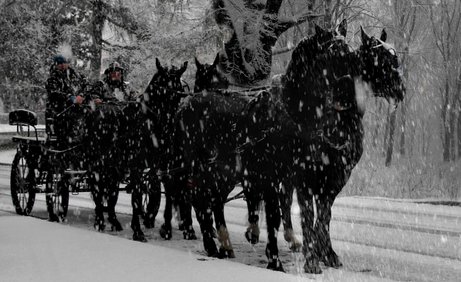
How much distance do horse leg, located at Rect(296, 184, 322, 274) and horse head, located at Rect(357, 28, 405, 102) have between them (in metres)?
1.28

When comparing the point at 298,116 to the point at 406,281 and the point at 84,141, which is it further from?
the point at 84,141

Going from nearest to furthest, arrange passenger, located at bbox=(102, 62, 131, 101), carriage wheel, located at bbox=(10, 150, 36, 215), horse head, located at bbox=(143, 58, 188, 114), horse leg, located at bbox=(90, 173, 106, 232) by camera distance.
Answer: horse head, located at bbox=(143, 58, 188, 114) → horse leg, located at bbox=(90, 173, 106, 232) → passenger, located at bbox=(102, 62, 131, 101) → carriage wheel, located at bbox=(10, 150, 36, 215)

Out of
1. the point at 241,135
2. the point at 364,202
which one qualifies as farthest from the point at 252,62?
the point at 241,135

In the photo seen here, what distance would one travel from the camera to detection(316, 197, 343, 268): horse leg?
5852mm

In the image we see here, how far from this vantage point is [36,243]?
229 inches

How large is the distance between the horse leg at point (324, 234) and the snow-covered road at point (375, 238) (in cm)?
17

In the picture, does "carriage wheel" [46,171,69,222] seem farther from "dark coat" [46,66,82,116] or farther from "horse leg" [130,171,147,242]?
"horse leg" [130,171,147,242]

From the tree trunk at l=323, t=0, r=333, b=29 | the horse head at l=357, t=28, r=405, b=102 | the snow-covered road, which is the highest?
the tree trunk at l=323, t=0, r=333, b=29

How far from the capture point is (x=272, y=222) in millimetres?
Result: 5945

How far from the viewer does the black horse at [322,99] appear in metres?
5.59

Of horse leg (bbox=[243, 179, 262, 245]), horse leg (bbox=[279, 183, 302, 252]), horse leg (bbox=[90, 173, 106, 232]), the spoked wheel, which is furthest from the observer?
horse leg (bbox=[90, 173, 106, 232])

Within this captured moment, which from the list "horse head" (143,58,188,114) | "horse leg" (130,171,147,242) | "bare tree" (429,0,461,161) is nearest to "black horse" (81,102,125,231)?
"horse leg" (130,171,147,242)

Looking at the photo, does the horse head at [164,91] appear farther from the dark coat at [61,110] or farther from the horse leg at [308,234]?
the horse leg at [308,234]

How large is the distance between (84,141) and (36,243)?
3.31 metres
